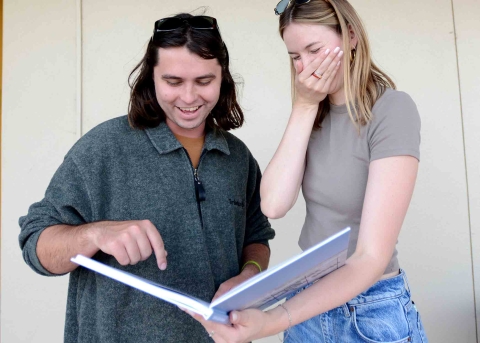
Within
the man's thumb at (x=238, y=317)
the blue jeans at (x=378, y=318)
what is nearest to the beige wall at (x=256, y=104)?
the blue jeans at (x=378, y=318)

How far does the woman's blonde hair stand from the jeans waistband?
385 mm

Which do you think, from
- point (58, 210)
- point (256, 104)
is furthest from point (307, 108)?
point (256, 104)

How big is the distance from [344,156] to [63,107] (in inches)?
72.2

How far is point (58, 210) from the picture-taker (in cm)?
129

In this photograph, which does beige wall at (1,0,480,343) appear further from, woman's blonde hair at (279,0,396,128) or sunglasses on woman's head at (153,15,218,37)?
woman's blonde hair at (279,0,396,128)

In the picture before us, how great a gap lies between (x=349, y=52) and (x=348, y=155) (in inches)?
10.1

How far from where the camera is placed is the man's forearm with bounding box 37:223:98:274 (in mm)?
1204

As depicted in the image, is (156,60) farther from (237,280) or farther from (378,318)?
(378,318)

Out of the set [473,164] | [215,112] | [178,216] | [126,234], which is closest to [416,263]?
[473,164]

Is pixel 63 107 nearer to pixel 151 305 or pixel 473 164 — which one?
pixel 151 305

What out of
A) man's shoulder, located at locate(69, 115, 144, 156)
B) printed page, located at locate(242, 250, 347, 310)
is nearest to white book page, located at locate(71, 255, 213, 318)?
printed page, located at locate(242, 250, 347, 310)

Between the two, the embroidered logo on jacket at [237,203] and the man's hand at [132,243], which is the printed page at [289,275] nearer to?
the man's hand at [132,243]

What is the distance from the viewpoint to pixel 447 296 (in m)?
2.63

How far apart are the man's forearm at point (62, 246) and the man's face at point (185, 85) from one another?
17.5 inches
